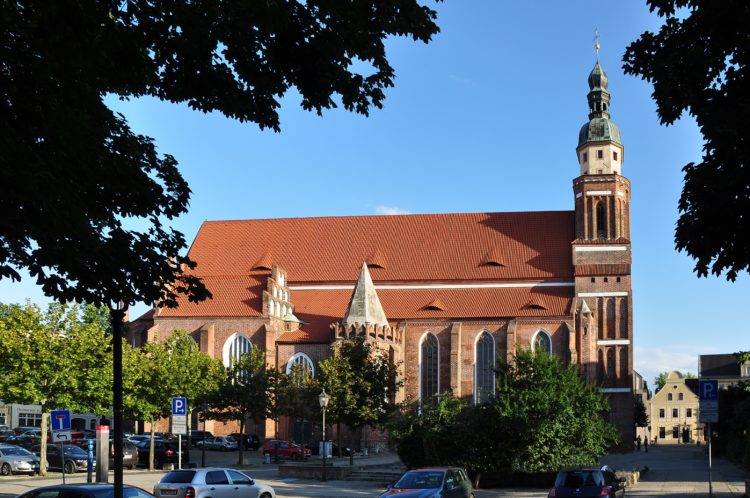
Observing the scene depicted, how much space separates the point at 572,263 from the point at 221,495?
4996 cm

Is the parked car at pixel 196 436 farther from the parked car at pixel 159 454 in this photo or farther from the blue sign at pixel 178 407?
the blue sign at pixel 178 407

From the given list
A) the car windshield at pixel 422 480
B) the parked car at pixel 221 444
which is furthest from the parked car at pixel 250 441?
the car windshield at pixel 422 480

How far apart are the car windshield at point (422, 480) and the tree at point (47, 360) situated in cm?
2090

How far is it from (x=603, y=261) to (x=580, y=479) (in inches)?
1914

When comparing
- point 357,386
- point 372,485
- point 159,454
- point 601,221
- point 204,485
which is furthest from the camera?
point 601,221

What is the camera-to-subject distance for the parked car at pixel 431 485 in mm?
20453

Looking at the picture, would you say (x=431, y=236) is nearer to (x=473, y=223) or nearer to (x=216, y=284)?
(x=473, y=223)

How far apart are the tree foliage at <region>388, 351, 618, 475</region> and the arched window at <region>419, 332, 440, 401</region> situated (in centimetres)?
3297

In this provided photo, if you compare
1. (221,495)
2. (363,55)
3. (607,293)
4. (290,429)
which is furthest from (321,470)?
(607,293)

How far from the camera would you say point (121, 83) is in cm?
1206

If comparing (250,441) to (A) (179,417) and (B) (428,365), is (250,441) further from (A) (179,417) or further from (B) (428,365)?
(A) (179,417)

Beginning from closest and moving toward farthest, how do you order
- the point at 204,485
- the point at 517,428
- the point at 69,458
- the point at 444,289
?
the point at 204,485
the point at 517,428
the point at 69,458
the point at 444,289

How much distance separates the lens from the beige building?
130m

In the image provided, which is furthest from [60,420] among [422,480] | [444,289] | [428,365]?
[444,289]
